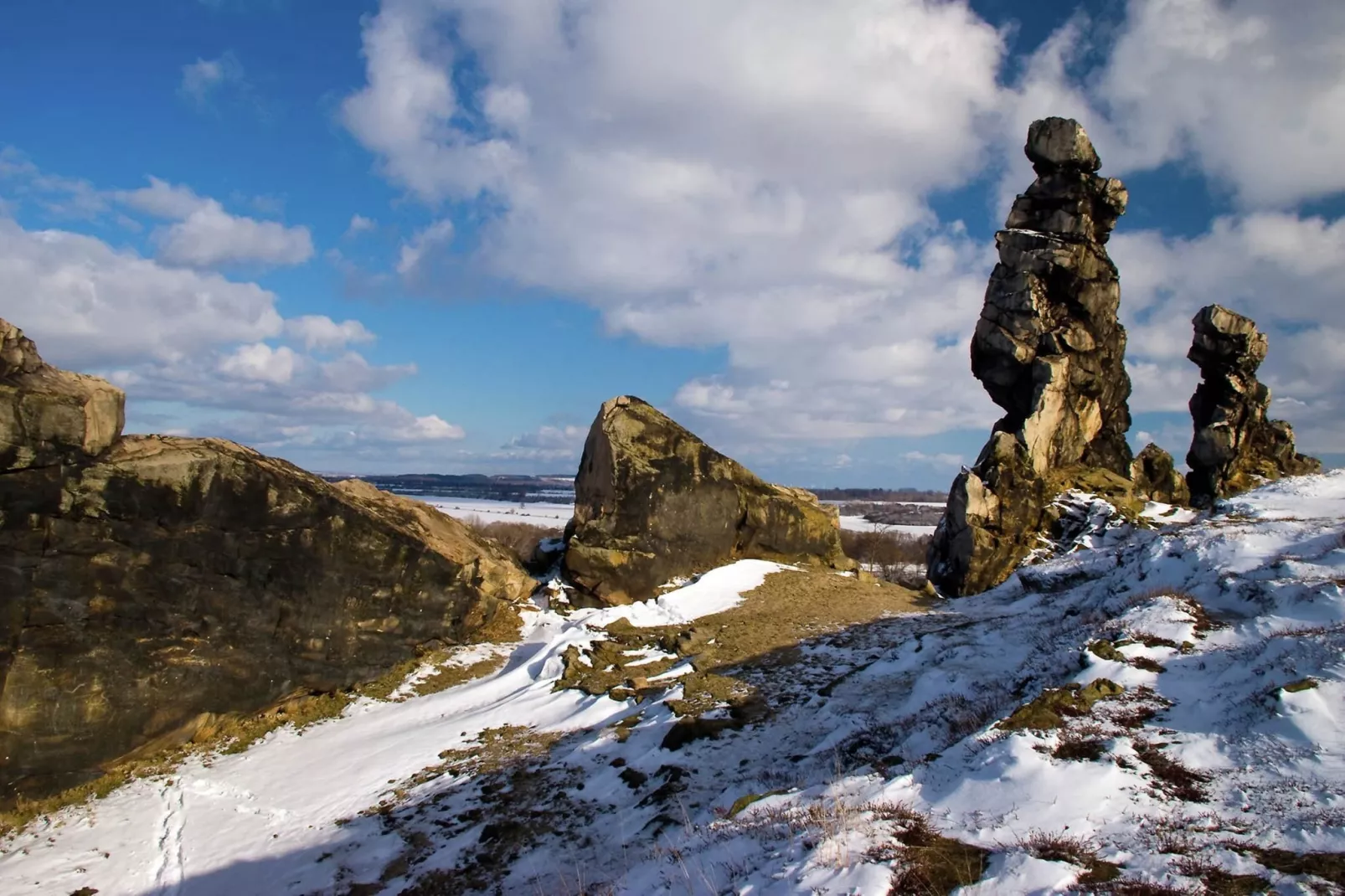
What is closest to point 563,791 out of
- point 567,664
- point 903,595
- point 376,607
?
point 567,664

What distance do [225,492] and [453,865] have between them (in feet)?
29.0

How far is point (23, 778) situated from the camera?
11250 mm

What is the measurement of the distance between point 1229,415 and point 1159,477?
606cm

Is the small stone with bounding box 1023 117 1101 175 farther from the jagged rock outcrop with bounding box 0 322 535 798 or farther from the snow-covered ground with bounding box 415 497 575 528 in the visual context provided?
the snow-covered ground with bounding box 415 497 575 528

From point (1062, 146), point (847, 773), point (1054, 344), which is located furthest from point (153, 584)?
point (1062, 146)

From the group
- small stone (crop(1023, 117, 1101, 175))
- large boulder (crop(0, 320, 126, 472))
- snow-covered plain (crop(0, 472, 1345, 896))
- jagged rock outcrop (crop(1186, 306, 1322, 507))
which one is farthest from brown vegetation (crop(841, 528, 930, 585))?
large boulder (crop(0, 320, 126, 472))

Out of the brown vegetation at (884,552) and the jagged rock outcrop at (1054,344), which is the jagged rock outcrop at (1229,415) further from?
the brown vegetation at (884,552)

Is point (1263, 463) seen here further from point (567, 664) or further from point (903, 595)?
point (567, 664)

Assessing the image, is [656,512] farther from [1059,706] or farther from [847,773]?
[1059,706]

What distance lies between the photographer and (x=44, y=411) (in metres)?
12.0

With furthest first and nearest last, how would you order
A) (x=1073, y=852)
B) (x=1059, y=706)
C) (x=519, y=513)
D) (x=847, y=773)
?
(x=519, y=513) → (x=847, y=773) → (x=1059, y=706) → (x=1073, y=852)

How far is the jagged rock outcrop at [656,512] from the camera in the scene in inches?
895

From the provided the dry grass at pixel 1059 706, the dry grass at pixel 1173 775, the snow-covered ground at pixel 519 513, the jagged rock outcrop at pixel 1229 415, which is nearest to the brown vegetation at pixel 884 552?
the jagged rock outcrop at pixel 1229 415

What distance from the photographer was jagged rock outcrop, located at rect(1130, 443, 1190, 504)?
3612 centimetres
